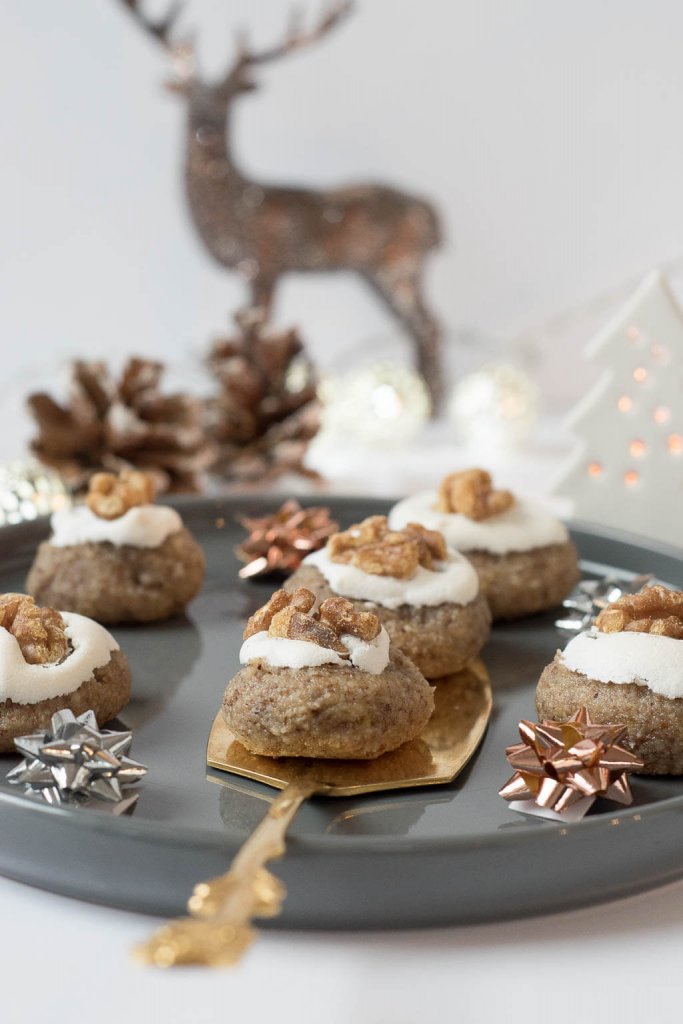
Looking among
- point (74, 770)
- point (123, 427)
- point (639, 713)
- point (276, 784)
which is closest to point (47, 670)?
point (74, 770)

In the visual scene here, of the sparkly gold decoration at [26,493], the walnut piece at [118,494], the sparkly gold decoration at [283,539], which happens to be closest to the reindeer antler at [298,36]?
the sparkly gold decoration at [26,493]

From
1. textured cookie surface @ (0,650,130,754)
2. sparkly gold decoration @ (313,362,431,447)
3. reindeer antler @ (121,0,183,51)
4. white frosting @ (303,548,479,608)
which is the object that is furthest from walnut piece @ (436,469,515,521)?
reindeer antler @ (121,0,183,51)

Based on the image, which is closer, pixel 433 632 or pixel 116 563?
pixel 433 632

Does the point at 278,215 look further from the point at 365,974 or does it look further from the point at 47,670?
the point at 365,974

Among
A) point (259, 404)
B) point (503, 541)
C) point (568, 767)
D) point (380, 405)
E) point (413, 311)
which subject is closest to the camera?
point (568, 767)

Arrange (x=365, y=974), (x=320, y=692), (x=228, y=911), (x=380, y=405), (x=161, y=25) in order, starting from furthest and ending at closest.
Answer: (x=161, y=25)
(x=380, y=405)
(x=320, y=692)
(x=365, y=974)
(x=228, y=911)

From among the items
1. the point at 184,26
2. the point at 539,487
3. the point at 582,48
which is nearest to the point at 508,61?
the point at 582,48

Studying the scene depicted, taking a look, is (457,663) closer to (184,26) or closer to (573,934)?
(573,934)

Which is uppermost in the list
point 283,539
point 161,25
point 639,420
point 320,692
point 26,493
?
point 161,25
